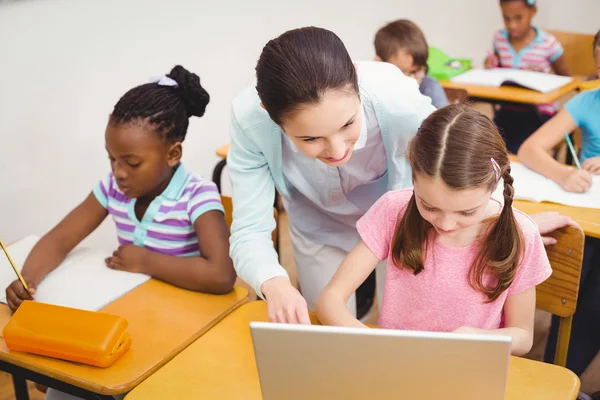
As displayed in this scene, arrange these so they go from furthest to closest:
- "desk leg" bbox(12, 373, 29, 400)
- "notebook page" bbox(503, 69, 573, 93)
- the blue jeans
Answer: "notebook page" bbox(503, 69, 573, 93), the blue jeans, "desk leg" bbox(12, 373, 29, 400)

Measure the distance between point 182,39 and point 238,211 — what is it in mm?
1663

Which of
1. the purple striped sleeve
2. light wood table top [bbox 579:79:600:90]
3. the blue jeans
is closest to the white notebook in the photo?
the purple striped sleeve

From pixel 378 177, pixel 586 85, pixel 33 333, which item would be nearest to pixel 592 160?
pixel 378 177

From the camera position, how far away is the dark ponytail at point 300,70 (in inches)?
42.2

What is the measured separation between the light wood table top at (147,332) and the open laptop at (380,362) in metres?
0.37

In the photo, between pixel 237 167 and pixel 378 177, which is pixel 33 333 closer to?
pixel 237 167

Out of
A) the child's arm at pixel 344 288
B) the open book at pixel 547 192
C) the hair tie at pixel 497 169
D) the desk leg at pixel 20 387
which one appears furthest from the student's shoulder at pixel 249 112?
the open book at pixel 547 192

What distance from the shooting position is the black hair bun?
5.64 feet

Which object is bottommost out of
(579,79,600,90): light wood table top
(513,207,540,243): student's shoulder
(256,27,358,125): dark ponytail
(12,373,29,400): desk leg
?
(12,373,29,400): desk leg

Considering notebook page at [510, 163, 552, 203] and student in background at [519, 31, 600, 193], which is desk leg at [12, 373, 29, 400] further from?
student in background at [519, 31, 600, 193]

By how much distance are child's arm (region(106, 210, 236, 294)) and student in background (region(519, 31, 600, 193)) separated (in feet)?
3.22

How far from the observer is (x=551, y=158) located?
6.45 feet

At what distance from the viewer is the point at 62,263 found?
5.50 ft

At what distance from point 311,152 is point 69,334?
1.89 ft
